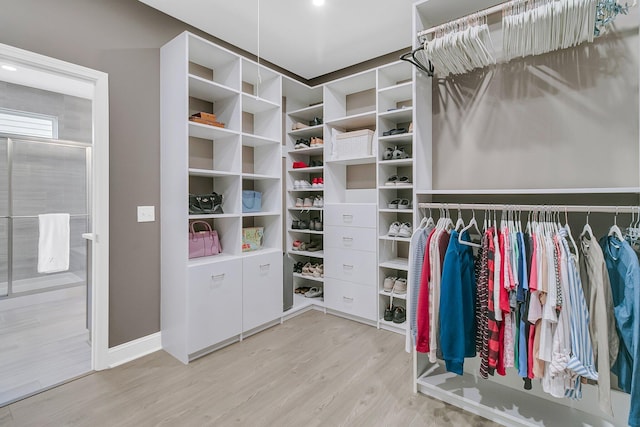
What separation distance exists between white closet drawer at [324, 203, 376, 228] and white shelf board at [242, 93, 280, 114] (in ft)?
3.85

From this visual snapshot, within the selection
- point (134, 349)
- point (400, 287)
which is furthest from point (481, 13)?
point (134, 349)

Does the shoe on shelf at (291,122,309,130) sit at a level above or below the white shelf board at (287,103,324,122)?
below

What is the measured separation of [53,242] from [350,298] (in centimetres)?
361

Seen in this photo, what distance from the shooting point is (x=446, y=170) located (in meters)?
2.07

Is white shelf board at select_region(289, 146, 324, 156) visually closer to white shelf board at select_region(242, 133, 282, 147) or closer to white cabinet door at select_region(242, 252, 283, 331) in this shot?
white shelf board at select_region(242, 133, 282, 147)

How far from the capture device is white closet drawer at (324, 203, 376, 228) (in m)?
2.94

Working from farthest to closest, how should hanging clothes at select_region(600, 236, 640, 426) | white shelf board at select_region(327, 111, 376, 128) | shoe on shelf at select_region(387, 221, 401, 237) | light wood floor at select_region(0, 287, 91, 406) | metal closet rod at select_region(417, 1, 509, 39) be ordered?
white shelf board at select_region(327, 111, 376, 128) → shoe on shelf at select_region(387, 221, 401, 237) → light wood floor at select_region(0, 287, 91, 406) → metal closet rod at select_region(417, 1, 509, 39) → hanging clothes at select_region(600, 236, 640, 426)

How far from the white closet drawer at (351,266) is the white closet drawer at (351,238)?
52mm

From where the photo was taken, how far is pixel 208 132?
2.56 m

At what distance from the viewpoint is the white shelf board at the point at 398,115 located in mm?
2762

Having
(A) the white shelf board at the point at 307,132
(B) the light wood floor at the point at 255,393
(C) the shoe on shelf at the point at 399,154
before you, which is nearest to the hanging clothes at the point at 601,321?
(B) the light wood floor at the point at 255,393

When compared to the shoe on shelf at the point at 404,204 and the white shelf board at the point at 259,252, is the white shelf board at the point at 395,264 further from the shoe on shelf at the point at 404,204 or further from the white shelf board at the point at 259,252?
the white shelf board at the point at 259,252

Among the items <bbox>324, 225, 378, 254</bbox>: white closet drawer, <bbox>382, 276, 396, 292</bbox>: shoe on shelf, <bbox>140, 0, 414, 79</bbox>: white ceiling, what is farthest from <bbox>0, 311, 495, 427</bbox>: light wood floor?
<bbox>140, 0, 414, 79</bbox>: white ceiling

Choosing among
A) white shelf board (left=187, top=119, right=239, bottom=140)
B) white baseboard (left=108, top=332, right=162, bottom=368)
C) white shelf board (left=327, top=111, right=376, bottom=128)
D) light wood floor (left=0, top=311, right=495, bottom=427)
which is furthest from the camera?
white shelf board (left=327, top=111, right=376, bottom=128)
